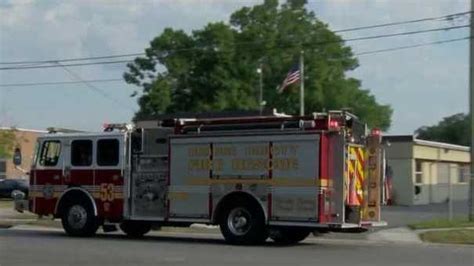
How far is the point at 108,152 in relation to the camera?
2128 centimetres

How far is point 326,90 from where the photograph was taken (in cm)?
7888

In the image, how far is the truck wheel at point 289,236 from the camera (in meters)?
20.1

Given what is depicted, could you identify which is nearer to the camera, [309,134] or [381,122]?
[309,134]

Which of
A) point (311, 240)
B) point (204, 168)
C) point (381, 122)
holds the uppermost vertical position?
point (381, 122)

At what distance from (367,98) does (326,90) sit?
6.41 m

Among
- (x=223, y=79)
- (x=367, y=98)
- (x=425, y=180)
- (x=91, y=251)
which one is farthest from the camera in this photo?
(x=367, y=98)

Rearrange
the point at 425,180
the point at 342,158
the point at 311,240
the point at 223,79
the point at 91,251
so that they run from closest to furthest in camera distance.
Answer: the point at 91,251 → the point at 342,158 → the point at 311,240 → the point at 425,180 → the point at 223,79

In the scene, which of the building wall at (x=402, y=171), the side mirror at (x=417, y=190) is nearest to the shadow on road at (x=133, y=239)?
the side mirror at (x=417, y=190)

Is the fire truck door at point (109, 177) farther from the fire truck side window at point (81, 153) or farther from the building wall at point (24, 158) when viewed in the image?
the building wall at point (24, 158)

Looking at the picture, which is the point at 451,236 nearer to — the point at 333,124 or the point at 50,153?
the point at 333,124

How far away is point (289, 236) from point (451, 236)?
4.32m

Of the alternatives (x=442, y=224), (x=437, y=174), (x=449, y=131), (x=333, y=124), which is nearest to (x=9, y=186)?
(x=437, y=174)

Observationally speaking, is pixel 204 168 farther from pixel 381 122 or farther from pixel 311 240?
pixel 381 122

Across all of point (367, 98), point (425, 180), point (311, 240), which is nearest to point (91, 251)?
point (311, 240)
